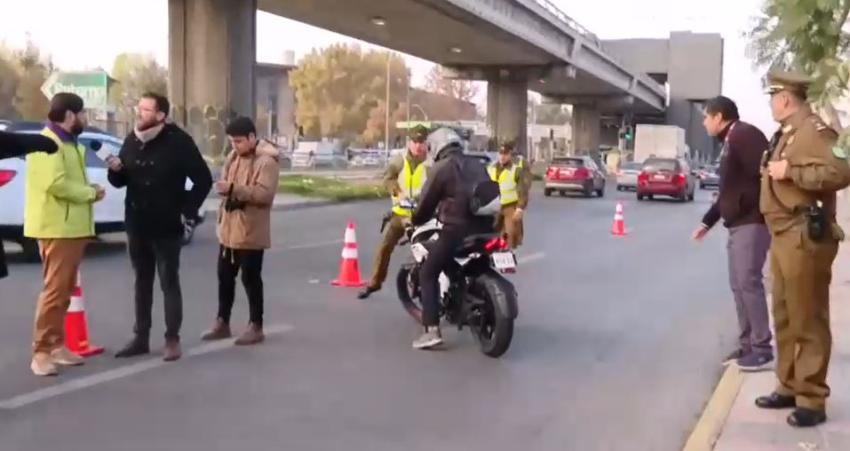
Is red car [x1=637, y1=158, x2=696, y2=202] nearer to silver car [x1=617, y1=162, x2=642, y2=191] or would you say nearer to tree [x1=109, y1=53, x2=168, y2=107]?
silver car [x1=617, y1=162, x2=642, y2=191]

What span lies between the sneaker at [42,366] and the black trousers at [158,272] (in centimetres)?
76

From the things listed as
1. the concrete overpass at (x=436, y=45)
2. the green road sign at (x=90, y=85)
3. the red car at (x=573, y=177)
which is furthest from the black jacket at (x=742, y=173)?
the red car at (x=573, y=177)

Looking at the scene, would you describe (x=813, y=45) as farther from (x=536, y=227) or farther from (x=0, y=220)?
(x=536, y=227)

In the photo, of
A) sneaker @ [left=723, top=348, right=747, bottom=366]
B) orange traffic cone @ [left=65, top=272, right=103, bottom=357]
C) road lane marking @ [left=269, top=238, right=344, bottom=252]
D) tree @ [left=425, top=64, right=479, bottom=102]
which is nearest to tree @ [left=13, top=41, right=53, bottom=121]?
tree @ [left=425, top=64, right=479, bottom=102]

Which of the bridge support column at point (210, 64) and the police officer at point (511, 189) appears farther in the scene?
the bridge support column at point (210, 64)

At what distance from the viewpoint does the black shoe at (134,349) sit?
26.7 ft

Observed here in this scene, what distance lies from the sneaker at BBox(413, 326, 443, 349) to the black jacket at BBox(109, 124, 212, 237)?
2.04 metres

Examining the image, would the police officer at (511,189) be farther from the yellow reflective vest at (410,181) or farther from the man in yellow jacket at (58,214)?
the man in yellow jacket at (58,214)

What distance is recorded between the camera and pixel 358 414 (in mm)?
6723

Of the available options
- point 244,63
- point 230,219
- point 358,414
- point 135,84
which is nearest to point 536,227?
point 244,63

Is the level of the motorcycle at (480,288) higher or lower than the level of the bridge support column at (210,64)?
lower

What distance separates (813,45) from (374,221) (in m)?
16.3

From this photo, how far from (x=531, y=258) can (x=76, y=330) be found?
941 cm

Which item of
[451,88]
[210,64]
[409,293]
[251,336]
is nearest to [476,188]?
[409,293]
